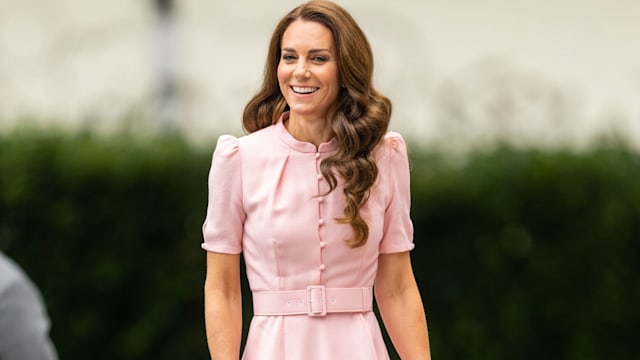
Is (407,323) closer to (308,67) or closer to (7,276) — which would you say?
(308,67)

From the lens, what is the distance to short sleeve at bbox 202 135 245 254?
3.84 meters

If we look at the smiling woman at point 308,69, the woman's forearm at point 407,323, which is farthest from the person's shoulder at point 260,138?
the woman's forearm at point 407,323

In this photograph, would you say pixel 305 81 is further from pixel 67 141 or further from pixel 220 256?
pixel 67 141

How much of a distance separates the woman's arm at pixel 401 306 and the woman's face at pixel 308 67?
538mm

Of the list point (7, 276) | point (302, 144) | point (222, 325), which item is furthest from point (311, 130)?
point (7, 276)

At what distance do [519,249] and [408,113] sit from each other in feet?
8.48

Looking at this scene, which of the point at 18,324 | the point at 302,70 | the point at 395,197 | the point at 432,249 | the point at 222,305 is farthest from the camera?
the point at 432,249

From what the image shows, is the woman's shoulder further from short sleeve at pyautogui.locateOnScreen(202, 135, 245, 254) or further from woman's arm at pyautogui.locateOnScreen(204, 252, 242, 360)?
woman's arm at pyautogui.locateOnScreen(204, 252, 242, 360)

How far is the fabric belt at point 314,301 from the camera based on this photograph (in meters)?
3.83

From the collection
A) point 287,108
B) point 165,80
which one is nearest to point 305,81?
point 287,108

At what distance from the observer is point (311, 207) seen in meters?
3.81

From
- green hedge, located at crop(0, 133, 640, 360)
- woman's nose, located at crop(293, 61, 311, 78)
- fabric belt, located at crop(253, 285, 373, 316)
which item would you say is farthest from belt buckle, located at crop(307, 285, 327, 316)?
green hedge, located at crop(0, 133, 640, 360)

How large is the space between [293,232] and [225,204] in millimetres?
219

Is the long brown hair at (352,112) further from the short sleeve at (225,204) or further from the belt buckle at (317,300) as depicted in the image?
the short sleeve at (225,204)
